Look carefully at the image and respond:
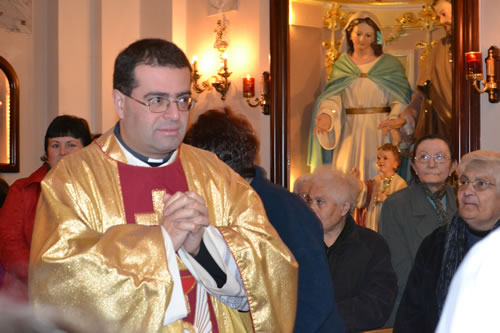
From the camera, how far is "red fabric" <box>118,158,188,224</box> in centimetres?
248

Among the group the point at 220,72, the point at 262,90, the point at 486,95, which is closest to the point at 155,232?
the point at 486,95

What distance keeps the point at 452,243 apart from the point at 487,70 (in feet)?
12.2

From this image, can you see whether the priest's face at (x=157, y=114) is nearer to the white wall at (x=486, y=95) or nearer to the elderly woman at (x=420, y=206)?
the elderly woman at (x=420, y=206)

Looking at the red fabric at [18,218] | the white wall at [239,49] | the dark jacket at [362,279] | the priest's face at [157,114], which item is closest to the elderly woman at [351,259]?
the dark jacket at [362,279]

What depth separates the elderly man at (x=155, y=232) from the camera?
2.17 m

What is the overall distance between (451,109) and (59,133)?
4448 mm

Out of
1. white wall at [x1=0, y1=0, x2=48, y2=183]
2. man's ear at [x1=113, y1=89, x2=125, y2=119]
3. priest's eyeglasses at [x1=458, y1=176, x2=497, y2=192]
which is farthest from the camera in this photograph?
white wall at [x1=0, y1=0, x2=48, y2=183]

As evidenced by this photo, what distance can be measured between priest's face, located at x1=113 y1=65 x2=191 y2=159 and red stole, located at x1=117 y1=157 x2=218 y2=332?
3.9 inches

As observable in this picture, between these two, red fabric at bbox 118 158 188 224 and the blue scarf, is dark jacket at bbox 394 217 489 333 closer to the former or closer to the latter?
red fabric at bbox 118 158 188 224

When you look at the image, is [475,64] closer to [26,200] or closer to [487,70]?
[487,70]

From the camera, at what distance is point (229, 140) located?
298cm

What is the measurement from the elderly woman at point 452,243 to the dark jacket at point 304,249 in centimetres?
80

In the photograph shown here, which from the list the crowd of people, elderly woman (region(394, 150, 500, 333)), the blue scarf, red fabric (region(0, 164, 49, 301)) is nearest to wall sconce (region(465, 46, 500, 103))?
the blue scarf

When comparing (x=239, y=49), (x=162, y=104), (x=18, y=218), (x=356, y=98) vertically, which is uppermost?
(x=239, y=49)
